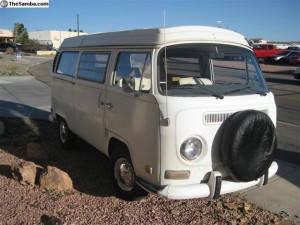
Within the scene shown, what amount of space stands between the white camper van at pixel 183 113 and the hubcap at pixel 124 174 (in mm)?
12

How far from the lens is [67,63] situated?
6.72 meters

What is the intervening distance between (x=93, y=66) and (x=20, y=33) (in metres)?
101

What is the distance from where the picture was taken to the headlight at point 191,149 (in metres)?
3.82

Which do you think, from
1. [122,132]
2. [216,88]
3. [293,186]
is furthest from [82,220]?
[293,186]

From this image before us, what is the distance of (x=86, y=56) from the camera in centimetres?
577

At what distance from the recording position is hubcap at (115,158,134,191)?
4.57 m

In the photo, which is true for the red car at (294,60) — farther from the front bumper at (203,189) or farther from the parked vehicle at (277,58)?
the front bumper at (203,189)

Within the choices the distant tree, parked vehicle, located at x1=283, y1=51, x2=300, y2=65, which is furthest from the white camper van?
the distant tree

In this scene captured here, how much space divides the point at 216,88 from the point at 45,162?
3325 mm

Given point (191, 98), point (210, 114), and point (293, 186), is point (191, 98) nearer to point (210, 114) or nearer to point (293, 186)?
point (210, 114)

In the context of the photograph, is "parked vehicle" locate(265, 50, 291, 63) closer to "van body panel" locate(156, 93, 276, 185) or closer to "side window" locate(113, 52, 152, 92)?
"side window" locate(113, 52, 152, 92)

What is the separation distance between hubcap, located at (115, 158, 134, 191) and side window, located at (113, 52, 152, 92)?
3.10ft

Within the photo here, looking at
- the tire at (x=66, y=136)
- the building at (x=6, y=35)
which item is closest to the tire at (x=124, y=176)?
the tire at (x=66, y=136)

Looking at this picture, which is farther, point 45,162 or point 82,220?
point 45,162
